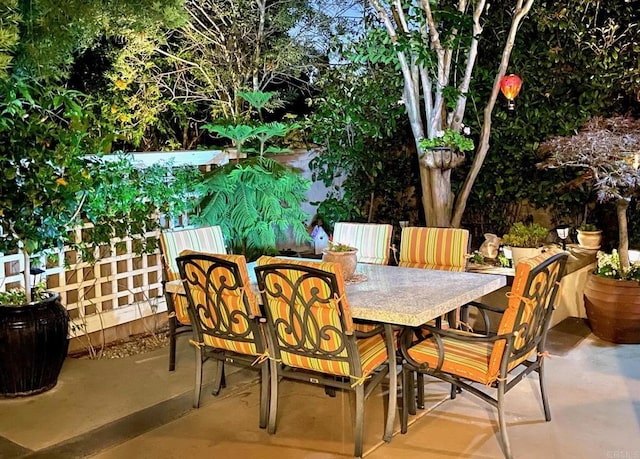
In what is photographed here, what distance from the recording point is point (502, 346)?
2873 mm

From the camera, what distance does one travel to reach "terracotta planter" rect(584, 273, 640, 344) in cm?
467

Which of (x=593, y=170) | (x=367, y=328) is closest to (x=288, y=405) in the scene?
(x=367, y=328)

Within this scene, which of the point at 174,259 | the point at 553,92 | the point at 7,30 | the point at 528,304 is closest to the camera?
the point at 528,304

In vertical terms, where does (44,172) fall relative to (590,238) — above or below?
above

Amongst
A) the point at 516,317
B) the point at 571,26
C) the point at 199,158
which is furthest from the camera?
the point at 571,26

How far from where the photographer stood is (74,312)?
4.66 m

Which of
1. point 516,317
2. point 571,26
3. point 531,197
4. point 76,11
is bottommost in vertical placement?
point 516,317

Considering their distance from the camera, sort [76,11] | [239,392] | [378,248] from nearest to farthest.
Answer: [76,11], [239,392], [378,248]

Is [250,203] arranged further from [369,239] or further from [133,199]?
[369,239]

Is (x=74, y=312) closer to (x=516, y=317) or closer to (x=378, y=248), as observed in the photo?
(x=378, y=248)

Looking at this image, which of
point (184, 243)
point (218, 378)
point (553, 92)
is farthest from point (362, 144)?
point (218, 378)

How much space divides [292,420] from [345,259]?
90cm

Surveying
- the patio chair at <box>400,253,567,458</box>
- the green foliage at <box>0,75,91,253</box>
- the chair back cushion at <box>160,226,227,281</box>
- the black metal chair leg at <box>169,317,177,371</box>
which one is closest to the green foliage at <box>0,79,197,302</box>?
the green foliage at <box>0,75,91,253</box>

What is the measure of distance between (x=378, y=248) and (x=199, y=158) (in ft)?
5.96
